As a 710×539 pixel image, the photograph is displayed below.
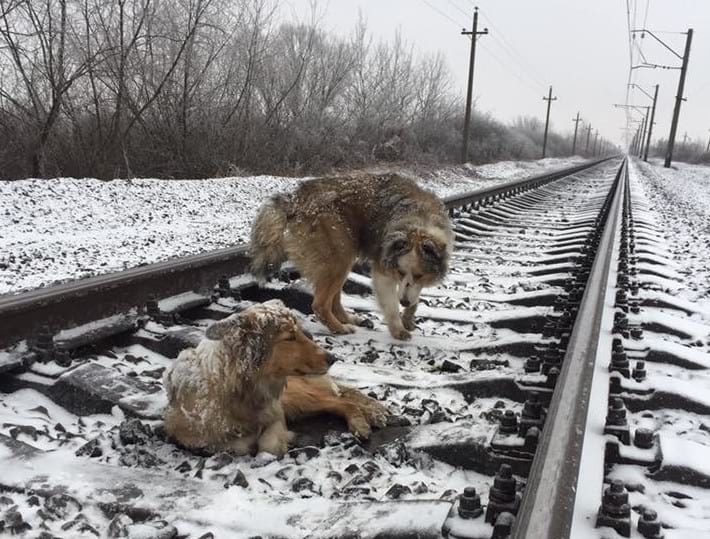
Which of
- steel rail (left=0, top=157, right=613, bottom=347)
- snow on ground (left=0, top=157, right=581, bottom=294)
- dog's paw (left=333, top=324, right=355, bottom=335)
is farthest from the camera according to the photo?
snow on ground (left=0, top=157, right=581, bottom=294)

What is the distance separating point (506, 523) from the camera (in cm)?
196

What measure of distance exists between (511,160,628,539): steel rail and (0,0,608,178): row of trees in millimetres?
13130

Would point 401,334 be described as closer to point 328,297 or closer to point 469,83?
point 328,297

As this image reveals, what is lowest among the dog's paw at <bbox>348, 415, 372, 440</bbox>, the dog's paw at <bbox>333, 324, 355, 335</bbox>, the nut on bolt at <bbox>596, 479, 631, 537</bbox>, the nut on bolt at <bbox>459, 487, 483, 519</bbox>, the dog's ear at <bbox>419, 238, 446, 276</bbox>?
the dog's paw at <bbox>333, 324, 355, 335</bbox>

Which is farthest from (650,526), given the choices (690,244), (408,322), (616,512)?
(690,244)

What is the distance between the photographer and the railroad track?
221 centimetres

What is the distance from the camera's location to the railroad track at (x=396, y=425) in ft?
7.25

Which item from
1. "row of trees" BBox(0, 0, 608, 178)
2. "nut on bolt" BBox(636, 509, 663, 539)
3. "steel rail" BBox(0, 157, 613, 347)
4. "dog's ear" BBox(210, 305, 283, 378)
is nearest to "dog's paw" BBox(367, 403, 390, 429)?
"dog's ear" BBox(210, 305, 283, 378)

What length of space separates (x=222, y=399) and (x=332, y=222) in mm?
2432

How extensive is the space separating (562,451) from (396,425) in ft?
3.67

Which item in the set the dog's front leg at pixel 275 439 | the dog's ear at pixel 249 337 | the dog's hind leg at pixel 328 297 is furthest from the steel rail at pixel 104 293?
the dog's front leg at pixel 275 439

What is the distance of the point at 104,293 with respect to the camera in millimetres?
4371

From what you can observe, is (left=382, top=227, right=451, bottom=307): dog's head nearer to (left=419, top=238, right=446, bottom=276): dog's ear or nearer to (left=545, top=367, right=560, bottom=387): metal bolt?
(left=419, top=238, right=446, bottom=276): dog's ear

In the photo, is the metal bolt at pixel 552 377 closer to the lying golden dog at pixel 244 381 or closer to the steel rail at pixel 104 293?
the lying golden dog at pixel 244 381
